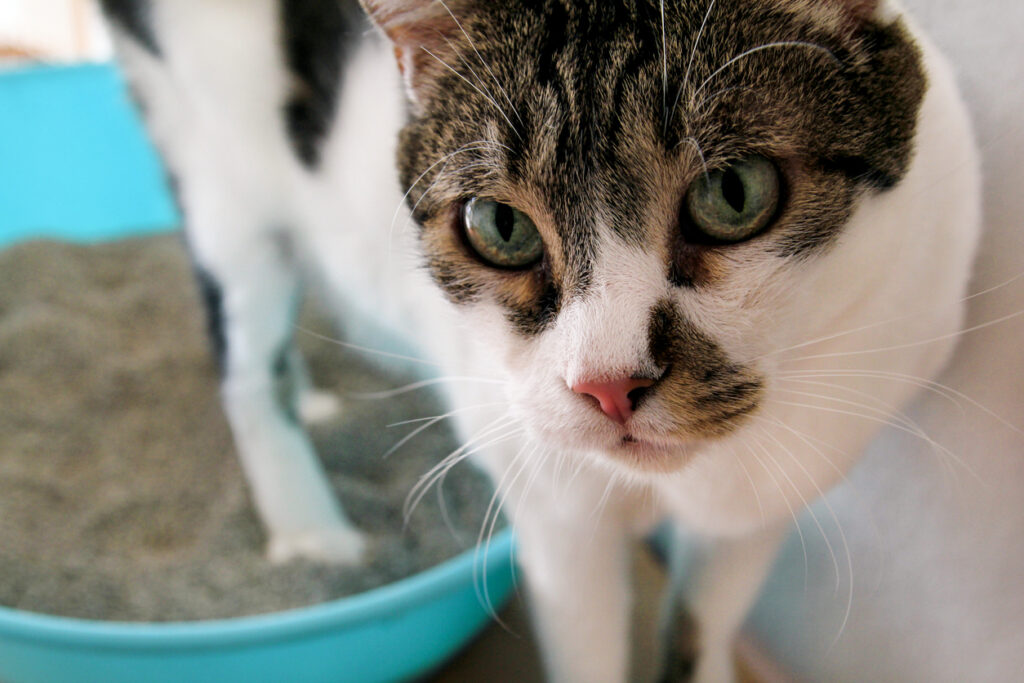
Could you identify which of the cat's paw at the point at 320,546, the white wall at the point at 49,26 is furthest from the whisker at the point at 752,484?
the white wall at the point at 49,26

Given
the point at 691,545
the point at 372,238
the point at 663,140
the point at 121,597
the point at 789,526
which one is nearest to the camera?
the point at 663,140

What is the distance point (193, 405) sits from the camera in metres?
1.34

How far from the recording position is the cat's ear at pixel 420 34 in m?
0.52

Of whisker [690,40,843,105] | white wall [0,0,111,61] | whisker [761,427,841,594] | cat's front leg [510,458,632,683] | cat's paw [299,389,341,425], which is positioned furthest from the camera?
white wall [0,0,111,61]

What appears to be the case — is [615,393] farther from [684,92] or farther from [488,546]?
[488,546]

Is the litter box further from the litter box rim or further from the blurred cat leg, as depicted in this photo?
the blurred cat leg

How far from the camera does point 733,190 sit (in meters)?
0.44

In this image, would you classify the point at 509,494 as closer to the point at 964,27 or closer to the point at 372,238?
the point at 372,238

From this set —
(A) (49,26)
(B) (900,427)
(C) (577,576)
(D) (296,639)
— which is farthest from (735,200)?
(A) (49,26)

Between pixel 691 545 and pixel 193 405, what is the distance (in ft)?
2.98

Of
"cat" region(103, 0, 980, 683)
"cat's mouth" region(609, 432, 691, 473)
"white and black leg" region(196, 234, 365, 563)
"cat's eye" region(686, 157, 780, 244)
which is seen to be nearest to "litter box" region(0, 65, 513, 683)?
"cat" region(103, 0, 980, 683)

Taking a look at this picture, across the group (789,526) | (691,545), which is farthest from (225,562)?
(789,526)

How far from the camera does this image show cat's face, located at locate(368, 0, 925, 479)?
0.44m

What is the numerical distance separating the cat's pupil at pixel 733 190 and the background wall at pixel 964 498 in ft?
0.53
